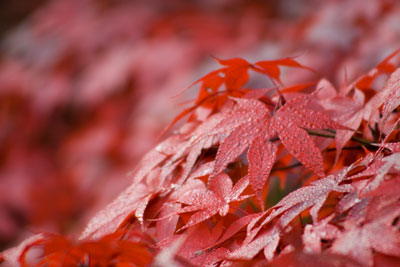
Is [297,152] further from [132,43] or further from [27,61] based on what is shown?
[27,61]

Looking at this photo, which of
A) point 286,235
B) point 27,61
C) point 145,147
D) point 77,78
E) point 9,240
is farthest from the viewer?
point 27,61

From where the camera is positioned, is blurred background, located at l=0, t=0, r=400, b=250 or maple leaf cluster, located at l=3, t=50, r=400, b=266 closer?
maple leaf cluster, located at l=3, t=50, r=400, b=266

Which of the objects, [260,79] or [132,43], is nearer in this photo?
[260,79]

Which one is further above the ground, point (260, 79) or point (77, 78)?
point (77, 78)

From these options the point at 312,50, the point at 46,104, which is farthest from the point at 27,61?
the point at 312,50

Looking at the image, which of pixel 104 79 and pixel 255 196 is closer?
pixel 255 196

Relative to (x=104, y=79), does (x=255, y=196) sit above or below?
below

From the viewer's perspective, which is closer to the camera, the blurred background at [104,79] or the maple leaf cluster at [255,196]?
the maple leaf cluster at [255,196]

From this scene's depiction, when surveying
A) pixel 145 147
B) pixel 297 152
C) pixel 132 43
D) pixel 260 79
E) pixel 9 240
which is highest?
pixel 132 43
